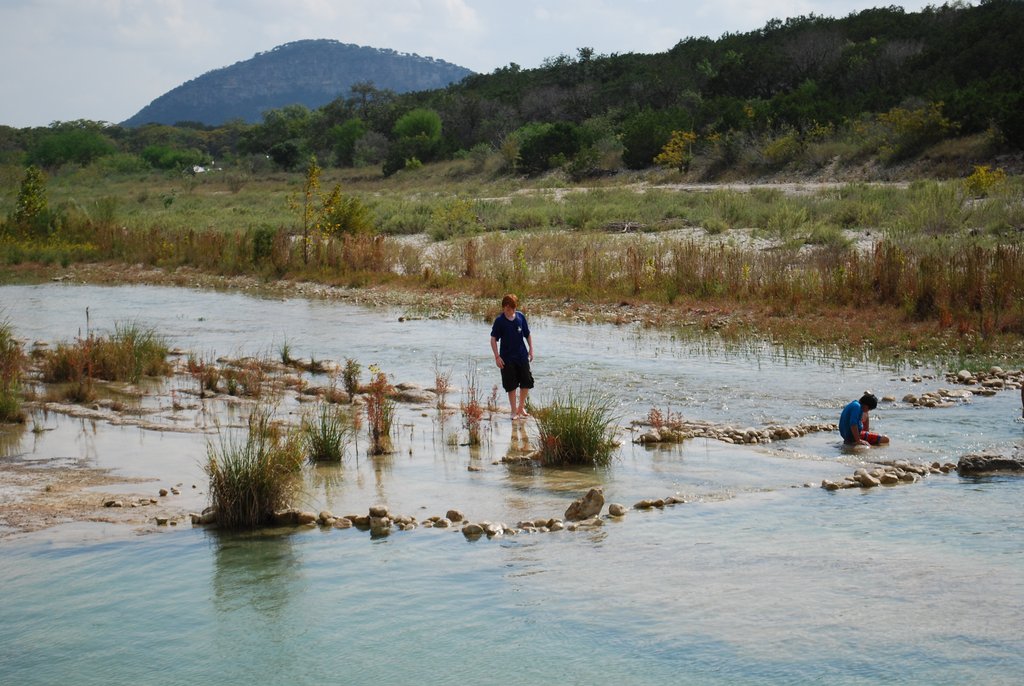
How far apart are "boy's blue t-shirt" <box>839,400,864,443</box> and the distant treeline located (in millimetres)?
25082

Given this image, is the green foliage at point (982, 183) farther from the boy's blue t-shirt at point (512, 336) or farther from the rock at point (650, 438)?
the rock at point (650, 438)

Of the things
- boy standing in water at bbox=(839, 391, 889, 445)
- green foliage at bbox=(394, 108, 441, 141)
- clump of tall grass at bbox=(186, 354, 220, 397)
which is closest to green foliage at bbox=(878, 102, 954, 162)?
boy standing in water at bbox=(839, 391, 889, 445)

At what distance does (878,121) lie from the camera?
130 ft

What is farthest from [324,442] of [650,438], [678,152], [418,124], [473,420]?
[418,124]

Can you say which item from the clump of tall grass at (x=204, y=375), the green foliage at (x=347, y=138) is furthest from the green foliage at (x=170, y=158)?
the clump of tall grass at (x=204, y=375)

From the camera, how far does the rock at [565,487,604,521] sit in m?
9.09

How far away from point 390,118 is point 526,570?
2986 inches

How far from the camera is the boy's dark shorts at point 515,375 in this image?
42.7 ft

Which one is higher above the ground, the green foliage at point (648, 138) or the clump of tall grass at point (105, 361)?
the green foliage at point (648, 138)

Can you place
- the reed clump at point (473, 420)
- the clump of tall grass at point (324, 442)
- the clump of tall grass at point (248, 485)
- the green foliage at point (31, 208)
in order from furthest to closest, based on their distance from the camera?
the green foliage at point (31, 208) → the reed clump at point (473, 420) → the clump of tall grass at point (324, 442) → the clump of tall grass at point (248, 485)

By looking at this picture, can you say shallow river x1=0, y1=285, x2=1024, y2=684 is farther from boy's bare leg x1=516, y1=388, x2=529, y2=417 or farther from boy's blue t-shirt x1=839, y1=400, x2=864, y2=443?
boy's bare leg x1=516, y1=388, x2=529, y2=417

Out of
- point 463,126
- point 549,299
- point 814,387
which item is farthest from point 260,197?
point 814,387

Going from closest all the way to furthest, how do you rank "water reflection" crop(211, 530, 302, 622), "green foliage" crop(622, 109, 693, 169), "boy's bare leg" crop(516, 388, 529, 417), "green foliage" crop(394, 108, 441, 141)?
"water reflection" crop(211, 530, 302, 622) → "boy's bare leg" crop(516, 388, 529, 417) → "green foliage" crop(622, 109, 693, 169) → "green foliage" crop(394, 108, 441, 141)

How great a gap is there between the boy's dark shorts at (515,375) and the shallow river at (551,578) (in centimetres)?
75
